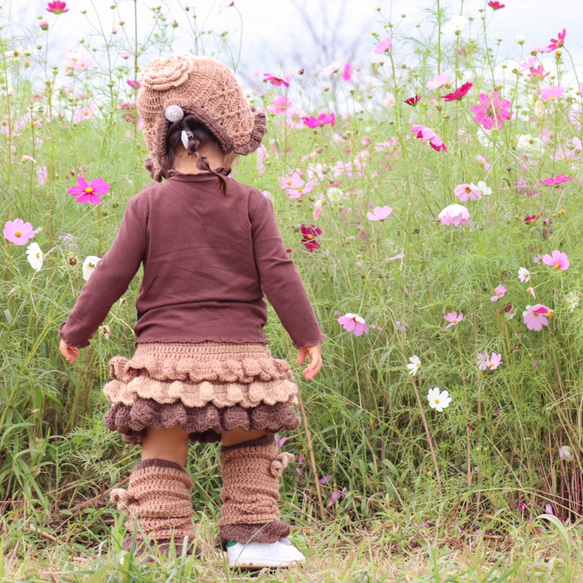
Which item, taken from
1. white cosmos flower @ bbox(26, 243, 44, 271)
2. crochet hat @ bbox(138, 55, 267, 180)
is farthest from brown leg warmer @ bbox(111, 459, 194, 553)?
crochet hat @ bbox(138, 55, 267, 180)

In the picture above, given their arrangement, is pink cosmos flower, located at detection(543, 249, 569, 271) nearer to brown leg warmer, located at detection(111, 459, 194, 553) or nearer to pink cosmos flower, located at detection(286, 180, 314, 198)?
pink cosmos flower, located at detection(286, 180, 314, 198)

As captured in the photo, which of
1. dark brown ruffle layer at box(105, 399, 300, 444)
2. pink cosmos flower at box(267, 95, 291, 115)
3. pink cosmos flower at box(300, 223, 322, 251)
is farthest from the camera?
pink cosmos flower at box(267, 95, 291, 115)

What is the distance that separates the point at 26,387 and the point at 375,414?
1.04 m

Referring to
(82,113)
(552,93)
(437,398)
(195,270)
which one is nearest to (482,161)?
(552,93)

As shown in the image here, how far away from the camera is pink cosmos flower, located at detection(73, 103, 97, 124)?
3256mm

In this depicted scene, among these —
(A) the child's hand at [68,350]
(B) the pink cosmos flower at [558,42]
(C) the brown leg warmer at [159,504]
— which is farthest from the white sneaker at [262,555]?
(B) the pink cosmos flower at [558,42]

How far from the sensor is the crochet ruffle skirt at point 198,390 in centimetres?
194

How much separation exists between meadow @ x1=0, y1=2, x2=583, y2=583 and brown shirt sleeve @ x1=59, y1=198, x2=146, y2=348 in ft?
0.87

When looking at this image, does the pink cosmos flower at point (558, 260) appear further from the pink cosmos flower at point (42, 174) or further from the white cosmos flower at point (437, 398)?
the pink cosmos flower at point (42, 174)

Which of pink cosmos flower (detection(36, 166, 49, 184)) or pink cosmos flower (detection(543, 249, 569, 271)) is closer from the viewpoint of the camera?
pink cosmos flower (detection(543, 249, 569, 271))

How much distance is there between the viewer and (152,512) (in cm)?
198

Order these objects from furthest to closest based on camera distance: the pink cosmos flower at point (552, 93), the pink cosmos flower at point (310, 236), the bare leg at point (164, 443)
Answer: the pink cosmos flower at point (310, 236), the pink cosmos flower at point (552, 93), the bare leg at point (164, 443)

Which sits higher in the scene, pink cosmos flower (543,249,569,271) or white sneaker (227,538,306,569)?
pink cosmos flower (543,249,569,271)

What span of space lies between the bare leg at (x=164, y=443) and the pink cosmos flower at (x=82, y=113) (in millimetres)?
1617
